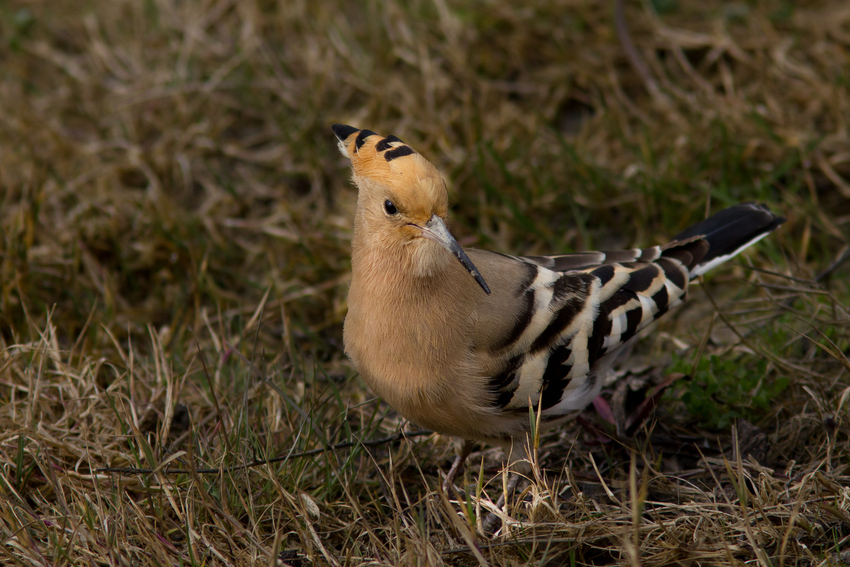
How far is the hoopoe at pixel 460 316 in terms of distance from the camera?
214 cm

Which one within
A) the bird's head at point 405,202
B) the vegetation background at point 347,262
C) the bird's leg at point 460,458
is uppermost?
the bird's head at point 405,202

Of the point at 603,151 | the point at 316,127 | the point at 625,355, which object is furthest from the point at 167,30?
the point at 625,355

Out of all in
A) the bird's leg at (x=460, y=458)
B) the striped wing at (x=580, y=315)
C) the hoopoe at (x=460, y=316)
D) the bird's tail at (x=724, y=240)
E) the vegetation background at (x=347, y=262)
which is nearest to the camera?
the vegetation background at (x=347, y=262)

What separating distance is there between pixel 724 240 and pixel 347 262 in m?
1.41

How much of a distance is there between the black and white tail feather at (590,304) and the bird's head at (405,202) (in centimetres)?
30

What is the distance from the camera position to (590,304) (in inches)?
94.9

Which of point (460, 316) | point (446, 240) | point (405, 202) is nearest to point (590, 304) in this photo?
point (460, 316)

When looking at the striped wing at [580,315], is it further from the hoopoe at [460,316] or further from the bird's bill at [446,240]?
the bird's bill at [446,240]

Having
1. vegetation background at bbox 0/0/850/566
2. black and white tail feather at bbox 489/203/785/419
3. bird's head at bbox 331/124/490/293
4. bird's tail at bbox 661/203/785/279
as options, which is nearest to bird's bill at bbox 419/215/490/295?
bird's head at bbox 331/124/490/293

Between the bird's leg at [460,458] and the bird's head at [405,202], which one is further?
the bird's leg at [460,458]

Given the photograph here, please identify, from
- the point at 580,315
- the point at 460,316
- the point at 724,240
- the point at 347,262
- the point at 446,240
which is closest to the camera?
the point at 446,240

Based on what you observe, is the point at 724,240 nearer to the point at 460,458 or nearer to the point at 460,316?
the point at 460,316

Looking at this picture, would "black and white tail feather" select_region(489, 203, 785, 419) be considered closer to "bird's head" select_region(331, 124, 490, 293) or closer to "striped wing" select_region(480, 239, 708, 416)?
"striped wing" select_region(480, 239, 708, 416)

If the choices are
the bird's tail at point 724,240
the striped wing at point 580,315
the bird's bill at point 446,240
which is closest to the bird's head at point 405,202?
the bird's bill at point 446,240
